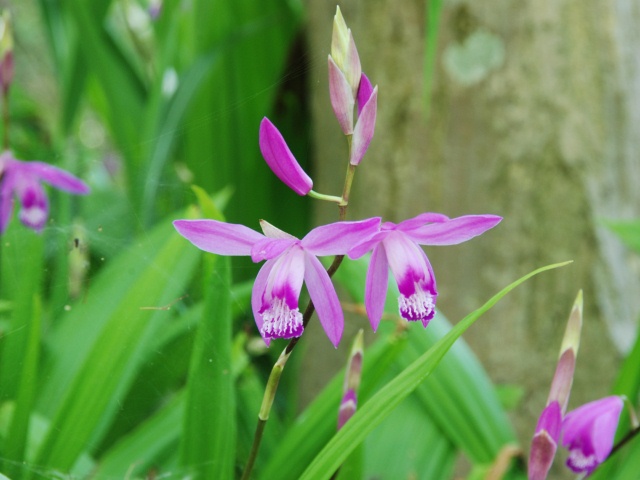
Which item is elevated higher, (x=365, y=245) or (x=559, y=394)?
(x=365, y=245)

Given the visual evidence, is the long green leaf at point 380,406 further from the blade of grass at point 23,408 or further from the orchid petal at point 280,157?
the blade of grass at point 23,408

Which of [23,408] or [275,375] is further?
[23,408]

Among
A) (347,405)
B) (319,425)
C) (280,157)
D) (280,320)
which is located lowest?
(319,425)

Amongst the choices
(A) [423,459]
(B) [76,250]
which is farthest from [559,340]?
(B) [76,250]

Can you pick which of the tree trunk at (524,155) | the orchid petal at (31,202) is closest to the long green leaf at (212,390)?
the orchid petal at (31,202)

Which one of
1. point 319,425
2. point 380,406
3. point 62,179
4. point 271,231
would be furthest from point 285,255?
point 62,179

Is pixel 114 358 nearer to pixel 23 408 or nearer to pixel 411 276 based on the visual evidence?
pixel 23 408

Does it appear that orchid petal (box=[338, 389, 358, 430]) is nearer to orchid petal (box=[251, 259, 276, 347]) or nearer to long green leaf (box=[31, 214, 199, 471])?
orchid petal (box=[251, 259, 276, 347])
